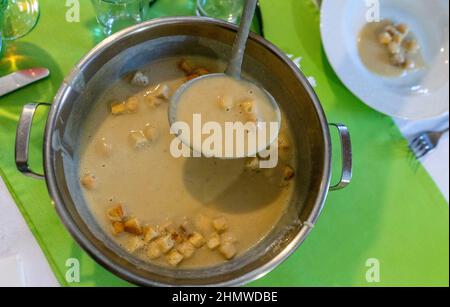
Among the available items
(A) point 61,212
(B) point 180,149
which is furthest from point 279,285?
(A) point 61,212

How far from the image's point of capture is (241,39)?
0.96 metres

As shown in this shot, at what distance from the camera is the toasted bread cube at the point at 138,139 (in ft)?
3.51

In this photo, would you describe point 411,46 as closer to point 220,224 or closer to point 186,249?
point 220,224

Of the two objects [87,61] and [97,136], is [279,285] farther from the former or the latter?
[87,61]

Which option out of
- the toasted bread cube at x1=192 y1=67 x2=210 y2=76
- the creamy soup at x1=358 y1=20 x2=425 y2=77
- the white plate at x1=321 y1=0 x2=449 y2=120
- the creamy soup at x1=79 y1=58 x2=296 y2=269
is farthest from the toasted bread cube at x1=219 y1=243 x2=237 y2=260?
the creamy soup at x1=358 y1=20 x2=425 y2=77

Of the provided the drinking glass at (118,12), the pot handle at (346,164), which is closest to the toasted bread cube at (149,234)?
the pot handle at (346,164)

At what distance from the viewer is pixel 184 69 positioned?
45.3 inches

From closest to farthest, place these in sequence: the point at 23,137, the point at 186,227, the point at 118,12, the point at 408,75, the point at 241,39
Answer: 1. the point at 23,137
2. the point at 241,39
3. the point at 186,227
4. the point at 118,12
5. the point at 408,75

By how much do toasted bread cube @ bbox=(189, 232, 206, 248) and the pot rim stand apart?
0.53 ft

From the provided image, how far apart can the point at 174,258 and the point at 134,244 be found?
98 mm

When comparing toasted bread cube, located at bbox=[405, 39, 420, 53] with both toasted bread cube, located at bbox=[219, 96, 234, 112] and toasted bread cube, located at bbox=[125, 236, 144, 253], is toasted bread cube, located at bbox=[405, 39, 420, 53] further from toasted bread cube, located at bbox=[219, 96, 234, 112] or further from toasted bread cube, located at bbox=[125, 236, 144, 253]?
toasted bread cube, located at bbox=[125, 236, 144, 253]

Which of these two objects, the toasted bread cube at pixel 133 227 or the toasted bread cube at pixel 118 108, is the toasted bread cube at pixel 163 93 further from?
the toasted bread cube at pixel 133 227

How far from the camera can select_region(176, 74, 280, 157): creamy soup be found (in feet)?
3.18

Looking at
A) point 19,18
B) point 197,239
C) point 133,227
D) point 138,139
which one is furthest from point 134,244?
point 19,18
